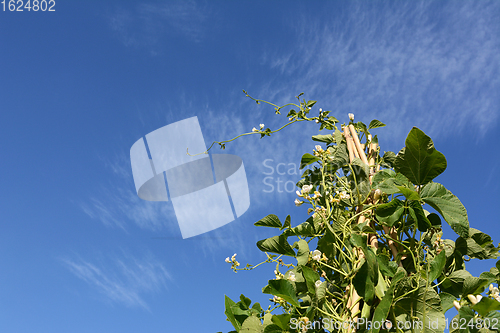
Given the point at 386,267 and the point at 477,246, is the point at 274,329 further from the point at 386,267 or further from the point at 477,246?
the point at 477,246

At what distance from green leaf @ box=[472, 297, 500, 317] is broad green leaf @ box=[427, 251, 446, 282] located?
116 millimetres

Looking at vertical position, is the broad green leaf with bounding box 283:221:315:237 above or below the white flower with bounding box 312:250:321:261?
above

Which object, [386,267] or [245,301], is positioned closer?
[386,267]

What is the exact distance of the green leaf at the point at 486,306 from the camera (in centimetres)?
68

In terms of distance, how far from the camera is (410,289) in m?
0.85

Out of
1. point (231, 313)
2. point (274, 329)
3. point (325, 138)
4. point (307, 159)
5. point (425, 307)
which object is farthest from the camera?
point (325, 138)

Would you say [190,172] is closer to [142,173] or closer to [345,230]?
[142,173]

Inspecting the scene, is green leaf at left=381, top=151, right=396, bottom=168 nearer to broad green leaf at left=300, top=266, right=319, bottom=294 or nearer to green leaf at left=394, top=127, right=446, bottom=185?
green leaf at left=394, top=127, right=446, bottom=185

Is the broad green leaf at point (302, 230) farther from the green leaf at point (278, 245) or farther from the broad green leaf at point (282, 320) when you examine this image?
the broad green leaf at point (282, 320)

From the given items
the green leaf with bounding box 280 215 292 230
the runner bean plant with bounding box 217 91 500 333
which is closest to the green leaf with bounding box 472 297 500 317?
the runner bean plant with bounding box 217 91 500 333

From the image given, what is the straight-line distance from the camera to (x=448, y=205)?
34.2 inches

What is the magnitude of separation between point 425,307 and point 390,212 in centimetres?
29

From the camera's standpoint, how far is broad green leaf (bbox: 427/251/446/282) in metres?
0.82

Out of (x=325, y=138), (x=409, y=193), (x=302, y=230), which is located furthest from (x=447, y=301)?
(x=325, y=138)
